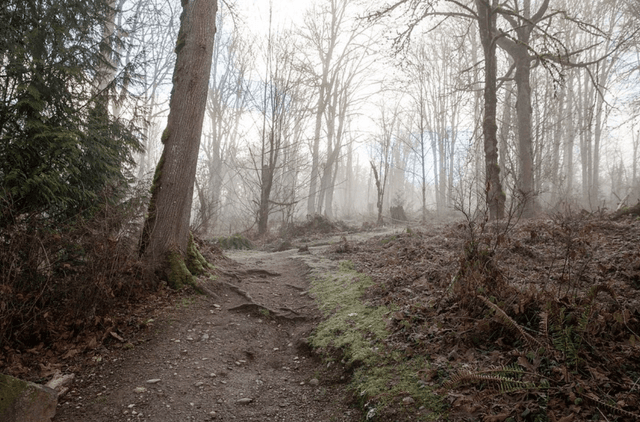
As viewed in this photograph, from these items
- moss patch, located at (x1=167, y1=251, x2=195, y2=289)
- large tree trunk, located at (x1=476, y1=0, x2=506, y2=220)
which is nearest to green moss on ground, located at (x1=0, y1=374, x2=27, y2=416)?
moss patch, located at (x1=167, y1=251, x2=195, y2=289)

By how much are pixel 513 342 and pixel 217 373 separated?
2.87 metres

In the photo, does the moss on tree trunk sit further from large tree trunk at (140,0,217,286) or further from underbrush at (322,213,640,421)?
underbrush at (322,213,640,421)

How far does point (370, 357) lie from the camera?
138 inches

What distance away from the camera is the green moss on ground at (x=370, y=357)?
9.01 feet

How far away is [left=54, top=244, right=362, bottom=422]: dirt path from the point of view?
317 cm

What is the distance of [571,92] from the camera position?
2544cm

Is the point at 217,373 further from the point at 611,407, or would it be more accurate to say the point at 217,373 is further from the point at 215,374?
the point at 611,407

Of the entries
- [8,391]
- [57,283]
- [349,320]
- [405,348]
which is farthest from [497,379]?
[57,283]

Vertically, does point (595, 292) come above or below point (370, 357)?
above

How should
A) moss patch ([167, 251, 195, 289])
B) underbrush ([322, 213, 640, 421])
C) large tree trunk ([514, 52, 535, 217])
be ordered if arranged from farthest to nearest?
large tree trunk ([514, 52, 535, 217])
moss patch ([167, 251, 195, 289])
underbrush ([322, 213, 640, 421])

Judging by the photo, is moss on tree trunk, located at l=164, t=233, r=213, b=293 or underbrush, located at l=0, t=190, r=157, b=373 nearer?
underbrush, located at l=0, t=190, r=157, b=373

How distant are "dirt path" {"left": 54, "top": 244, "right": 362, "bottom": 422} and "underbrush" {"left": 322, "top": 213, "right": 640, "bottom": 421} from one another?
54 cm

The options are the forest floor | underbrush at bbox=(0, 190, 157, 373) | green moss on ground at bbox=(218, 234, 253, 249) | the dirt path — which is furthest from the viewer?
green moss on ground at bbox=(218, 234, 253, 249)

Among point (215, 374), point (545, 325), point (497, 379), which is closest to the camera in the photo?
point (497, 379)
